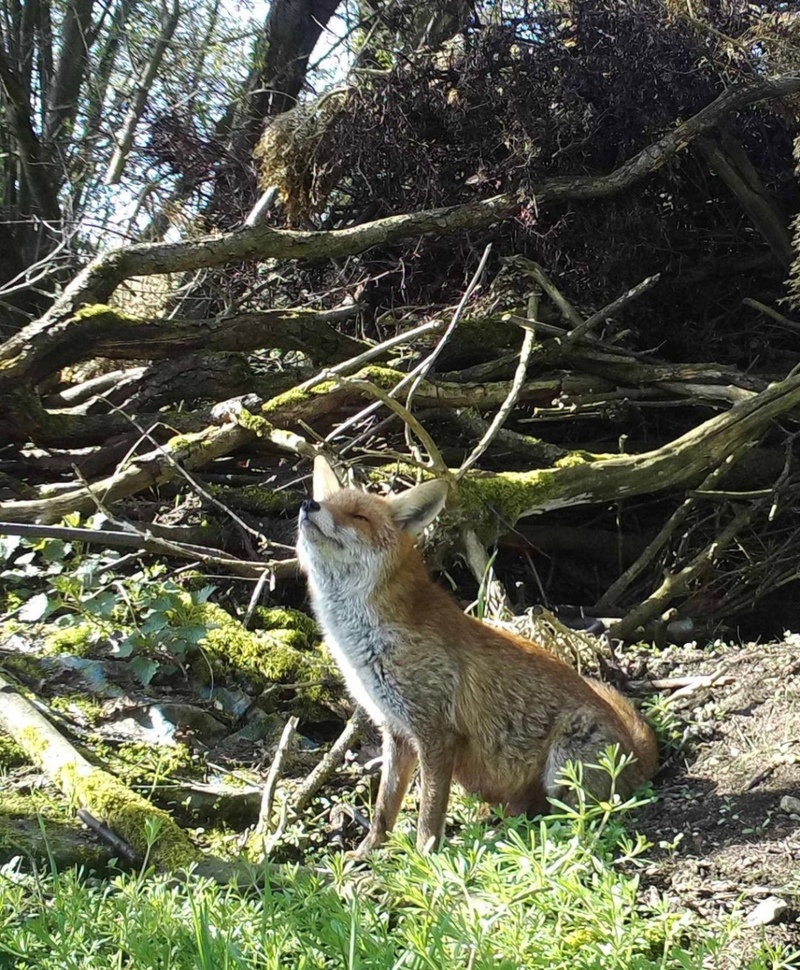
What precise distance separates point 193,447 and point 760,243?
5741mm

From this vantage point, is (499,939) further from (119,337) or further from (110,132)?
(110,132)

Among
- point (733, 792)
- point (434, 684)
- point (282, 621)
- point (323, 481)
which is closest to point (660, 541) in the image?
point (733, 792)

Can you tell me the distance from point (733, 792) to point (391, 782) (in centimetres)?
164

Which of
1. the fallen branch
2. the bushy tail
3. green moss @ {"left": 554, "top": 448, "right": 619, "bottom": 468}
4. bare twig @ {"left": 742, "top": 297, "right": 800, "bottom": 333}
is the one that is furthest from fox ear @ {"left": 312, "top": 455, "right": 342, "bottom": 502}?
bare twig @ {"left": 742, "top": 297, "right": 800, "bottom": 333}

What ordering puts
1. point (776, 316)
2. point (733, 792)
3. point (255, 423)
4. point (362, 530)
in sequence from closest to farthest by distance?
point (733, 792), point (362, 530), point (255, 423), point (776, 316)

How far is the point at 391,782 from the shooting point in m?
4.38

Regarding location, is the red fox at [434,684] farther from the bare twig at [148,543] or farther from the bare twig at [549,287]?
the bare twig at [549,287]

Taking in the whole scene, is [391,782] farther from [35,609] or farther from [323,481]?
[35,609]

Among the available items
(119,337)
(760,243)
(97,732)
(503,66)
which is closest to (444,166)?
(503,66)

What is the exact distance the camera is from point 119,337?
666 cm

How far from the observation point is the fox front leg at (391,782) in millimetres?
4223

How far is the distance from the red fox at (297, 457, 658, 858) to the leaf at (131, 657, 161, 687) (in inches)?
44.0

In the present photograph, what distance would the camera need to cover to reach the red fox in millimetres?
4258

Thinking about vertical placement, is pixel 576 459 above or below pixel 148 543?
above
